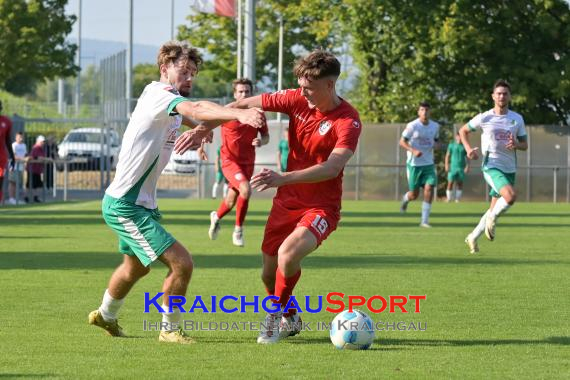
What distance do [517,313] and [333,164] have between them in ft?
9.43

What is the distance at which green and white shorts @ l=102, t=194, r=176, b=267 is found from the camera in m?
8.91

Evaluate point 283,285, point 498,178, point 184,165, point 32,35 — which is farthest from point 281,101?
point 32,35

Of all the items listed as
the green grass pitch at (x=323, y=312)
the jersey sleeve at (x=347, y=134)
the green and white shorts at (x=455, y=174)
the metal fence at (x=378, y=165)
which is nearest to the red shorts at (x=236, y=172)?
the green grass pitch at (x=323, y=312)

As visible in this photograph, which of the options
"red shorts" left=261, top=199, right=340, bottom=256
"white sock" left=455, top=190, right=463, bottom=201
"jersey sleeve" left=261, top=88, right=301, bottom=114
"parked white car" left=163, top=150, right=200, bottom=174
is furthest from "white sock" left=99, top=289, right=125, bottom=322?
"parked white car" left=163, top=150, right=200, bottom=174

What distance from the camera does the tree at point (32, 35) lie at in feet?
170

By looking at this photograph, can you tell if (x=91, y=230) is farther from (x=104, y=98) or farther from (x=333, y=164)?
(x=104, y=98)

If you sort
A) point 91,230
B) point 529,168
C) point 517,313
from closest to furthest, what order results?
point 517,313 < point 91,230 < point 529,168

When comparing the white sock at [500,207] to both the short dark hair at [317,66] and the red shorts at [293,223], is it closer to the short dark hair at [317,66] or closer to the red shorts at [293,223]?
the red shorts at [293,223]

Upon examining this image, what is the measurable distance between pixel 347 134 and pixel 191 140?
3.82ft

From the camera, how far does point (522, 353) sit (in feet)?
28.9

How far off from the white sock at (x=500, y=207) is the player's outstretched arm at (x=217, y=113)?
9.64 m

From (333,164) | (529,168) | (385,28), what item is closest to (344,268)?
(333,164)

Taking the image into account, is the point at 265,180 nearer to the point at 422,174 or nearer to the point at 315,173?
the point at 315,173

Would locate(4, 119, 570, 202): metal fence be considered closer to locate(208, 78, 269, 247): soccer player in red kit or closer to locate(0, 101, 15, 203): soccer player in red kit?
locate(0, 101, 15, 203): soccer player in red kit
